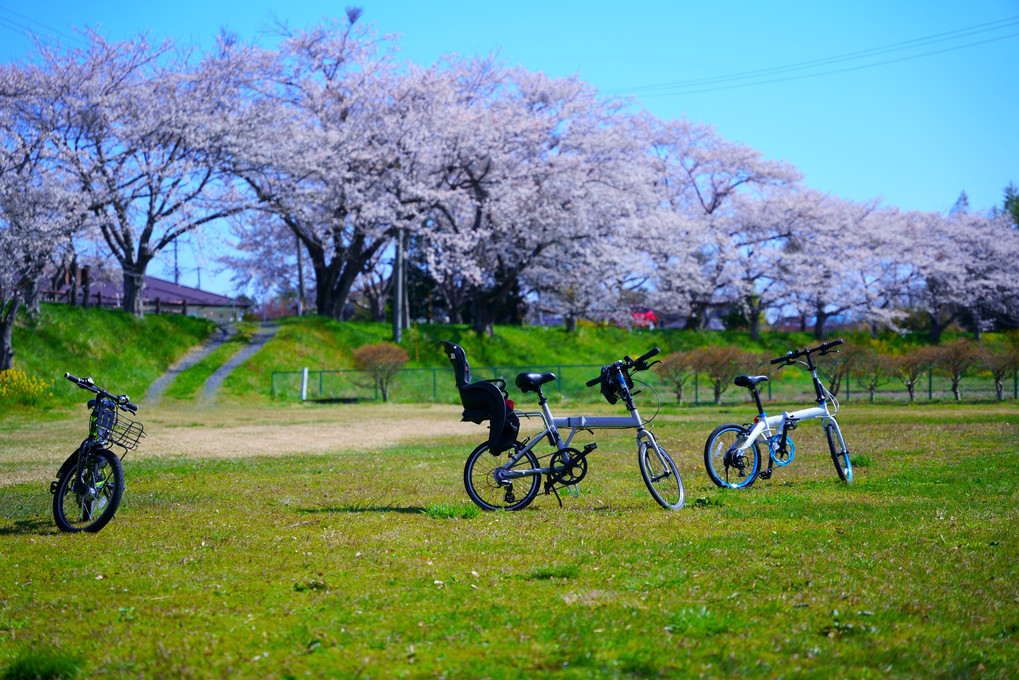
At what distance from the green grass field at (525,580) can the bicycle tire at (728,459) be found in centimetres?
19

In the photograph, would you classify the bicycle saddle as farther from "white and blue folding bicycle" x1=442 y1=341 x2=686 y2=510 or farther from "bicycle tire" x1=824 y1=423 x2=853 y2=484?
"bicycle tire" x1=824 y1=423 x2=853 y2=484

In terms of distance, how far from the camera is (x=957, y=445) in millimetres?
11820

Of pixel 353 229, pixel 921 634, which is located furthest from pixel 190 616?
pixel 353 229

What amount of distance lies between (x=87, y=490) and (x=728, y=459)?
5.80 meters

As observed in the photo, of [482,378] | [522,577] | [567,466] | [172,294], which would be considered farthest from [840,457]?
[172,294]

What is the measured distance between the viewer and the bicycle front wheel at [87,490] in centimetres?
675

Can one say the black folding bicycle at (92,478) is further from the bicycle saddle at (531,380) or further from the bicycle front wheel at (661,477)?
the bicycle front wheel at (661,477)

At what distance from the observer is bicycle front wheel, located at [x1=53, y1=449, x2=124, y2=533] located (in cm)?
675

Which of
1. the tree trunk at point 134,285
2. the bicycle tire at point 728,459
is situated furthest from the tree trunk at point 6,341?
the bicycle tire at point 728,459

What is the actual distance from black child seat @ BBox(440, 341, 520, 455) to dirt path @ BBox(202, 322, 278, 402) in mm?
23238

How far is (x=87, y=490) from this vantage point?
6793 millimetres

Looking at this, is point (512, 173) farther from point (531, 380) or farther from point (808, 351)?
point (531, 380)

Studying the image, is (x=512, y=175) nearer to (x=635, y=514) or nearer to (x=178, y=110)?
(x=178, y=110)

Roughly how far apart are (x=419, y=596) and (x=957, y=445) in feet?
33.0
